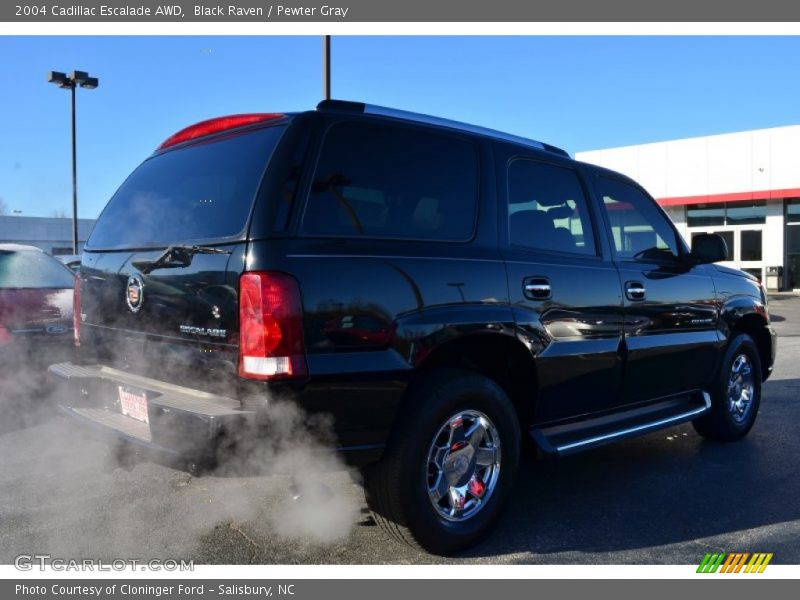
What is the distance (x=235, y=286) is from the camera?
111 inches

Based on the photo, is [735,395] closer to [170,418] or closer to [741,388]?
[741,388]

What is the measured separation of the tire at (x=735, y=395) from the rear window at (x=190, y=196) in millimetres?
3723

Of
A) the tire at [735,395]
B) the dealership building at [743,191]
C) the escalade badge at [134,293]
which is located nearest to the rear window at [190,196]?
the escalade badge at [134,293]

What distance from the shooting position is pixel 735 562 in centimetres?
326

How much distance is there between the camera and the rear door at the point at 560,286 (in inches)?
144

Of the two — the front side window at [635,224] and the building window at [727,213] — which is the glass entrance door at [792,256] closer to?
the building window at [727,213]

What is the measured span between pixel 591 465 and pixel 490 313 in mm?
1972

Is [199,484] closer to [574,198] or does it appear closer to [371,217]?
→ [371,217]

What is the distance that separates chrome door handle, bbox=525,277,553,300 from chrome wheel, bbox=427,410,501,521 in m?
0.68

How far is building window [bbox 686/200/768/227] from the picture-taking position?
24.8m

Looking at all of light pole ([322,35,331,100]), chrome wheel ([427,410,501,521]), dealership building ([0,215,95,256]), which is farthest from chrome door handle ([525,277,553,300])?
dealership building ([0,215,95,256])

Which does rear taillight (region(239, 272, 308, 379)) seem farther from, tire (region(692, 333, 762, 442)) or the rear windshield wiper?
tire (region(692, 333, 762, 442))
